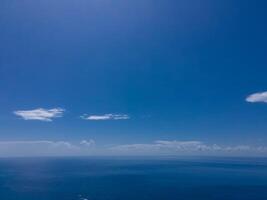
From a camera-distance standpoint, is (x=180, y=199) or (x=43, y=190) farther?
(x=43, y=190)

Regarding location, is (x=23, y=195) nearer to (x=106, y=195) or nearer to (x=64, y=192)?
(x=64, y=192)

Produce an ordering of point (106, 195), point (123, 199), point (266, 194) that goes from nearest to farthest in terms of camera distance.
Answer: point (123, 199)
point (106, 195)
point (266, 194)

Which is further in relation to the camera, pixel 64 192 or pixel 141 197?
pixel 64 192

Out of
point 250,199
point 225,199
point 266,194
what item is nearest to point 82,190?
point 225,199

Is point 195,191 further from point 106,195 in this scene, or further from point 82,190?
point 82,190

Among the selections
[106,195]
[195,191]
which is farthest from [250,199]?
[106,195]

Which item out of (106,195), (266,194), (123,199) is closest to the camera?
(123,199)

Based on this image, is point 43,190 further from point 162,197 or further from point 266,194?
point 266,194

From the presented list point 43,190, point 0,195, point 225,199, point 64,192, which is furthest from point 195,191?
point 0,195
